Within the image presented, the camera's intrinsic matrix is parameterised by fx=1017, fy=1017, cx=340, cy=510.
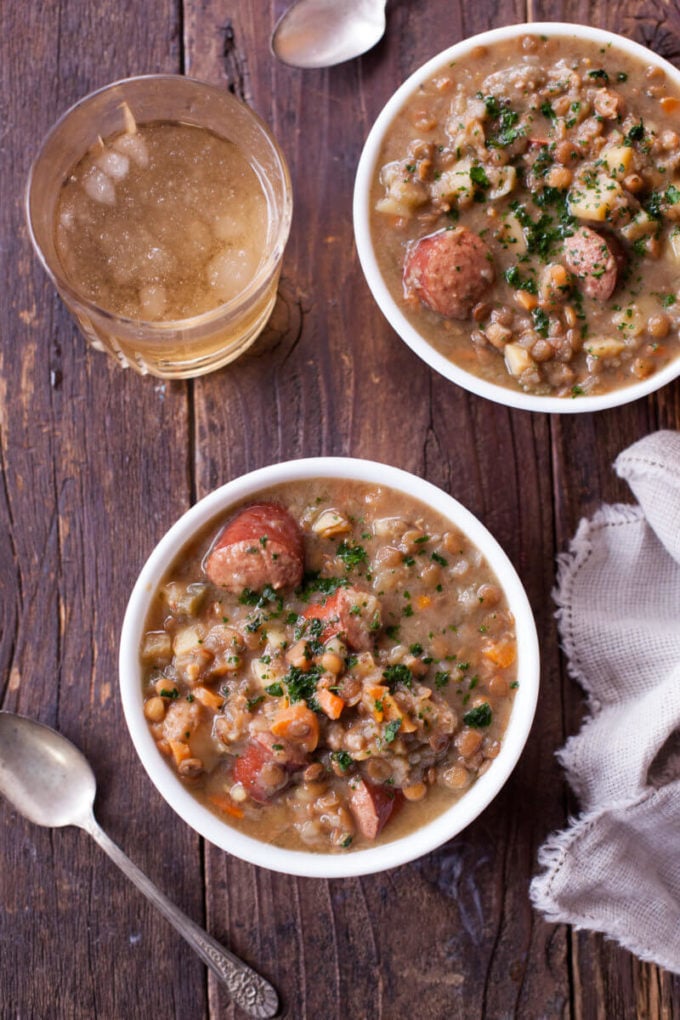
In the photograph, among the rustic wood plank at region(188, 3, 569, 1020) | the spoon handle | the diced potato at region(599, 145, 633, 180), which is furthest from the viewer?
the rustic wood plank at region(188, 3, 569, 1020)

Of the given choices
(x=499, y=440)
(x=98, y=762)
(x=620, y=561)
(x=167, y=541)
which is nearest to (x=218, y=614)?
(x=167, y=541)

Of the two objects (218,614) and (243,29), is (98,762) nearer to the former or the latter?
(218,614)

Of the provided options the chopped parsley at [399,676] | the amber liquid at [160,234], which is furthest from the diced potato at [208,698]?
the amber liquid at [160,234]

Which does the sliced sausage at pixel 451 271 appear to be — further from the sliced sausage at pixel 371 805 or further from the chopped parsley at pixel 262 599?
the sliced sausage at pixel 371 805

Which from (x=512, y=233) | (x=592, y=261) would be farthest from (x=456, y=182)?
(x=592, y=261)

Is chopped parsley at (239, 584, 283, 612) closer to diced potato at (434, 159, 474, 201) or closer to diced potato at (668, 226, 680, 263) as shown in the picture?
diced potato at (434, 159, 474, 201)

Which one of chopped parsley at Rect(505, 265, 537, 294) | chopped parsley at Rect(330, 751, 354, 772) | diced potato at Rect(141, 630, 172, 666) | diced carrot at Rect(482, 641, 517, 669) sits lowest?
chopped parsley at Rect(330, 751, 354, 772)

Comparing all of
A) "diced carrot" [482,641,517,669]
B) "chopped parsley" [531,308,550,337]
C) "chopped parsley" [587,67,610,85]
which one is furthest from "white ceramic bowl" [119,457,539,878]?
"chopped parsley" [587,67,610,85]
